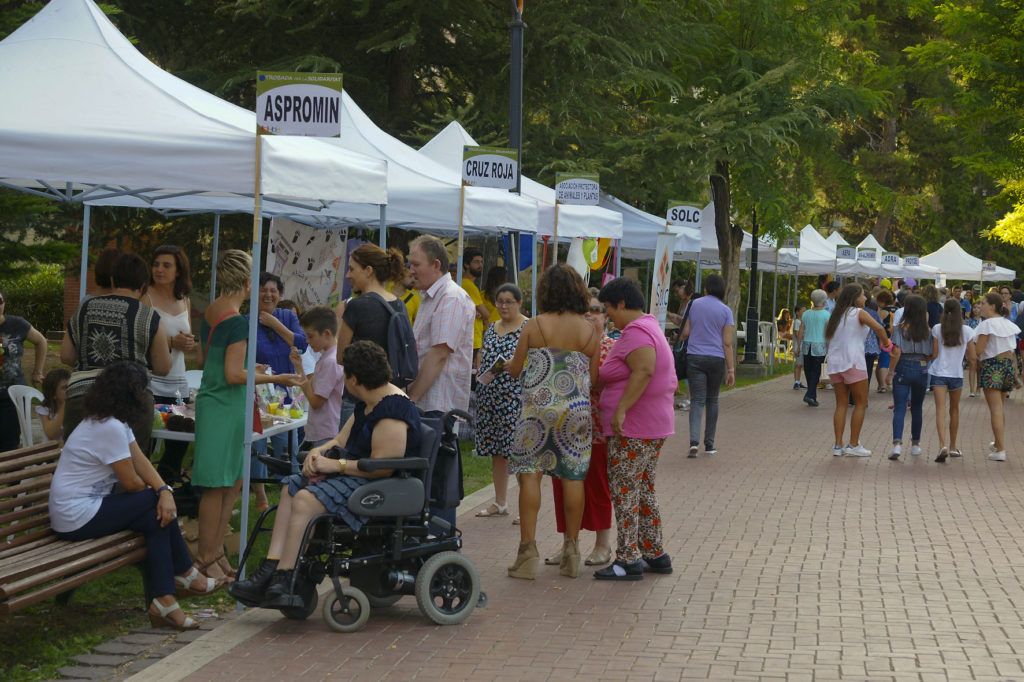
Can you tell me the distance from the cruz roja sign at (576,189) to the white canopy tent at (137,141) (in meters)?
7.66

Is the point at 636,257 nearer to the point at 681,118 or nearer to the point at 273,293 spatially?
the point at 681,118

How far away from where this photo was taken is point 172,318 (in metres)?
8.31

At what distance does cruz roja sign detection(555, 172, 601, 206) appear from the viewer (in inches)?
611

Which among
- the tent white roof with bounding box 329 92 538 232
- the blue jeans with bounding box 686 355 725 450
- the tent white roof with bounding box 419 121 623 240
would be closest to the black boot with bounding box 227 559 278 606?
the tent white roof with bounding box 329 92 538 232

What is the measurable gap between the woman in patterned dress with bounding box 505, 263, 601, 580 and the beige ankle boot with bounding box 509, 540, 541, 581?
167 mm

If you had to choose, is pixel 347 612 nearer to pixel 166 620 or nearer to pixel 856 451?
pixel 166 620

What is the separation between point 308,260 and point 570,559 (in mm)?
7370

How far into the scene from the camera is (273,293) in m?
10.4

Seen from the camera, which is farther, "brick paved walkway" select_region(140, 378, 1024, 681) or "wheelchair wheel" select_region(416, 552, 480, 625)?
"wheelchair wheel" select_region(416, 552, 480, 625)

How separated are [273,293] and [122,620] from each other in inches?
165

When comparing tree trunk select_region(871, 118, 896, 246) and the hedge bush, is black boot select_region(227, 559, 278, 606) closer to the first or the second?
the hedge bush

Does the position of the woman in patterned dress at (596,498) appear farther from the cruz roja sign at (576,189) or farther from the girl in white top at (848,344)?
the cruz roja sign at (576,189)

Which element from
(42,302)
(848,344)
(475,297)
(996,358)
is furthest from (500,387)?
(42,302)

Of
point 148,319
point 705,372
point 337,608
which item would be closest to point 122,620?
point 337,608
